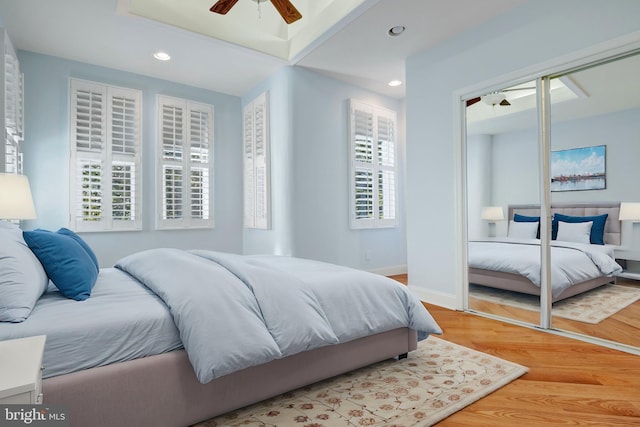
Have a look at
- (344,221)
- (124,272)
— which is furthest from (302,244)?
(124,272)

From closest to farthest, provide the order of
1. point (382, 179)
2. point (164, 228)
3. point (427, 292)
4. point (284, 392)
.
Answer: point (284, 392), point (427, 292), point (164, 228), point (382, 179)

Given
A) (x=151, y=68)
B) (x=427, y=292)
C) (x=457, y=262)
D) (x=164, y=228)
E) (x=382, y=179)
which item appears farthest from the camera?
(x=382, y=179)

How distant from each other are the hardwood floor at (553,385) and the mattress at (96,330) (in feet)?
4.38

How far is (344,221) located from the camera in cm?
475

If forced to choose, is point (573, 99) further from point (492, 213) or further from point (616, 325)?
point (616, 325)

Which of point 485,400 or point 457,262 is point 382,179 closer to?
point 457,262

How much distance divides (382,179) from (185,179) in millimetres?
2673

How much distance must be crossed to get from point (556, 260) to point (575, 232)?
263 mm

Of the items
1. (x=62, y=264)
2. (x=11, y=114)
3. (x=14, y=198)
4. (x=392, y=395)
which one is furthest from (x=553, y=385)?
(x=11, y=114)

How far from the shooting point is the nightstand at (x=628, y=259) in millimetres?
2482

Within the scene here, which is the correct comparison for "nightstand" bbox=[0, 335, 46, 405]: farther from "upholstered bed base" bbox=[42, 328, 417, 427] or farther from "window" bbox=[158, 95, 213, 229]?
"window" bbox=[158, 95, 213, 229]

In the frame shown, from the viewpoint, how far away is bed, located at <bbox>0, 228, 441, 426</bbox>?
4.54 ft

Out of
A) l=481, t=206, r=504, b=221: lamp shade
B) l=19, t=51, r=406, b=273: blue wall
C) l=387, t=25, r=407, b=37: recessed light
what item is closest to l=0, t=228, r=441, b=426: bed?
l=481, t=206, r=504, b=221: lamp shade

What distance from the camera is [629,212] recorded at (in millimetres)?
2488
